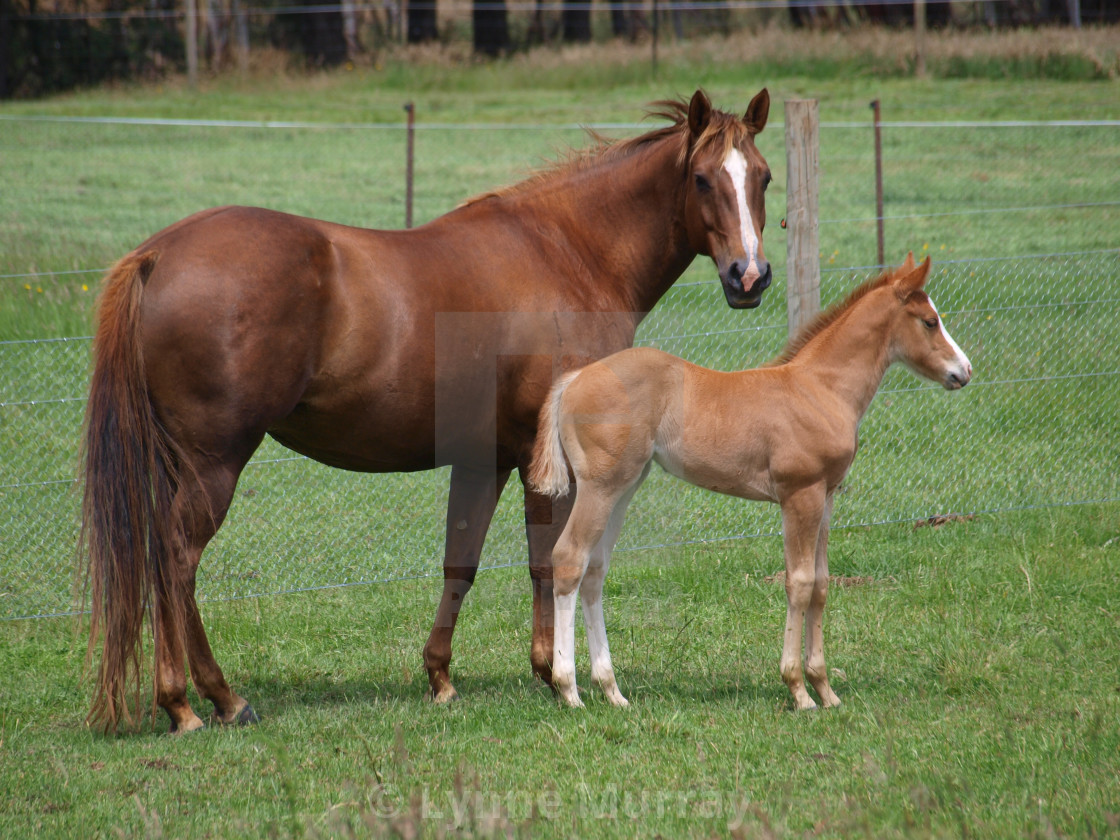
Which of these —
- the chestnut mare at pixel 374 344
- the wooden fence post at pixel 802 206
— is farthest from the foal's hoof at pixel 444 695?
the wooden fence post at pixel 802 206

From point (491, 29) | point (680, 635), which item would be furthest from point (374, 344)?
point (491, 29)

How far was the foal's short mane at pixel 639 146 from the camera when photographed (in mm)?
4312

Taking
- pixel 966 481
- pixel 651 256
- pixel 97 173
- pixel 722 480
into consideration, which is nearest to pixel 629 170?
pixel 651 256

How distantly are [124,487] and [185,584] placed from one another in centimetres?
38

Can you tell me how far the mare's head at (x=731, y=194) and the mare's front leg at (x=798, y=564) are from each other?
0.72 m

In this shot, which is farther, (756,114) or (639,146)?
(639,146)

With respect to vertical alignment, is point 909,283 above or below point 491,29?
below

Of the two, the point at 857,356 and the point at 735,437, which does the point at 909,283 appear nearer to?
the point at 857,356

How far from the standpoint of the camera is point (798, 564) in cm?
412

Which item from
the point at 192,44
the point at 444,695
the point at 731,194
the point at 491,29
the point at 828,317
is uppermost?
the point at 491,29

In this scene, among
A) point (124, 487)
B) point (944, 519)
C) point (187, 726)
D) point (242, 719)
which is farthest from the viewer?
point (944, 519)

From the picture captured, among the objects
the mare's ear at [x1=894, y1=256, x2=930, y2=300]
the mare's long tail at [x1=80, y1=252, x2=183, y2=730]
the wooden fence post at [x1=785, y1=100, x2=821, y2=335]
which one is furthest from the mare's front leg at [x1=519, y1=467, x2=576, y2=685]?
the wooden fence post at [x1=785, y1=100, x2=821, y2=335]

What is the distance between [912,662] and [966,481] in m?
2.53

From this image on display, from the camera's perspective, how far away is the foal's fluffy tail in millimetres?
4172
